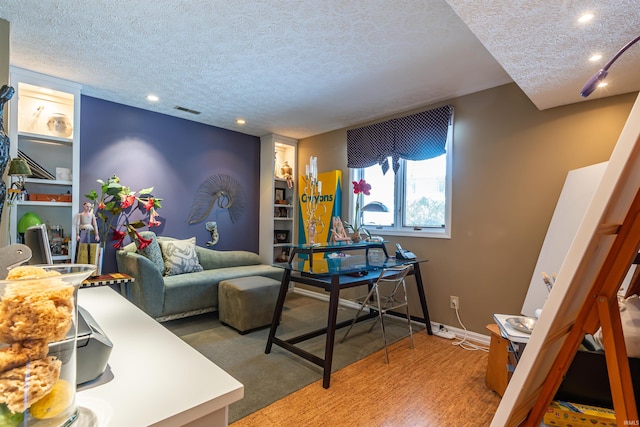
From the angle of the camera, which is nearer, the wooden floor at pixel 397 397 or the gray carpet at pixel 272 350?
the wooden floor at pixel 397 397

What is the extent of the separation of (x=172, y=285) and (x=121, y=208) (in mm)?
1027

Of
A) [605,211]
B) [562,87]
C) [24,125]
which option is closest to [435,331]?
[562,87]

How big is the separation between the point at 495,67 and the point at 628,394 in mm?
2512

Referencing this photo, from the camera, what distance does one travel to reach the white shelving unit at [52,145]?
114 inches

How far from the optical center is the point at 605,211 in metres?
0.75

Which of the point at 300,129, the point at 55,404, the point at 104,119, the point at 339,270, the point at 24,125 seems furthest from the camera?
the point at 300,129

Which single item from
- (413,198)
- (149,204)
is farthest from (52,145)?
(413,198)

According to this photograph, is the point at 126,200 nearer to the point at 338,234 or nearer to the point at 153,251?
the point at 153,251

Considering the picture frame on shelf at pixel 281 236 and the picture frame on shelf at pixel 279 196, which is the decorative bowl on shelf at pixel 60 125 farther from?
the picture frame on shelf at pixel 281 236

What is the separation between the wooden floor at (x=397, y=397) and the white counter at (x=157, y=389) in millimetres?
1272

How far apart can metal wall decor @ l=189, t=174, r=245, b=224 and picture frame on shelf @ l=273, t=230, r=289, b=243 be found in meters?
0.64

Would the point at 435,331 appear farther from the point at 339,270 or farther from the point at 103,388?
the point at 103,388

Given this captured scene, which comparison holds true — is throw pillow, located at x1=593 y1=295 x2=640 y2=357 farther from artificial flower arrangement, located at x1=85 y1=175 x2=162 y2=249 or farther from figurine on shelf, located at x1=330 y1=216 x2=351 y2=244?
artificial flower arrangement, located at x1=85 y1=175 x2=162 y2=249

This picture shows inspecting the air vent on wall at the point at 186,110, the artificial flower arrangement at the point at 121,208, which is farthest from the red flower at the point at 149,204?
the air vent on wall at the point at 186,110
